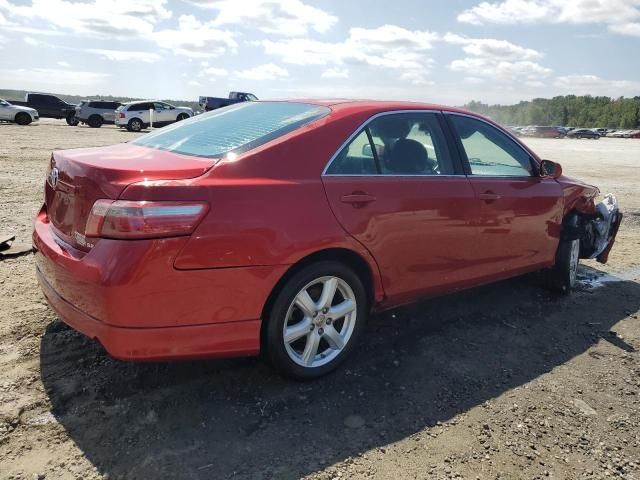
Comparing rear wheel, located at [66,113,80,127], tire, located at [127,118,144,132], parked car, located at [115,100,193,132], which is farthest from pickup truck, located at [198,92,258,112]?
rear wheel, located at [66,113,80,127]

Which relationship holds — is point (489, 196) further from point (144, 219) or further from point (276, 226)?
point (144, 219)

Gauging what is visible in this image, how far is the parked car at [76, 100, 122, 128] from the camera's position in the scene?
106 ft

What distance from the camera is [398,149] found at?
3.56 metres

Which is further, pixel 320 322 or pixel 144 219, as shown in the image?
pixel 320 322

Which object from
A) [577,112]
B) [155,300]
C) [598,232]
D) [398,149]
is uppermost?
[577,112]

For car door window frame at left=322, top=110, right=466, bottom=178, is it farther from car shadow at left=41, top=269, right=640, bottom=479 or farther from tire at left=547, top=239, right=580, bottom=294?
tire at left=547, top=239, right=580, bottom=294

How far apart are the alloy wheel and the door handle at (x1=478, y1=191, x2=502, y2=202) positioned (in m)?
1.32

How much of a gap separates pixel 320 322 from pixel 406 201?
93cm

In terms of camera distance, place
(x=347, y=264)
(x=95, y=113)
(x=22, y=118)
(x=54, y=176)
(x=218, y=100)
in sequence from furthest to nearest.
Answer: (x=218, y=100)
(x=95, y=113)
(x=22, y=118)
(x=347, y=264)
(x=54, y=176)

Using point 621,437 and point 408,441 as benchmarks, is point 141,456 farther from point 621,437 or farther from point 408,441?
point 621,437

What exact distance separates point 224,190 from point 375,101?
1577 mm

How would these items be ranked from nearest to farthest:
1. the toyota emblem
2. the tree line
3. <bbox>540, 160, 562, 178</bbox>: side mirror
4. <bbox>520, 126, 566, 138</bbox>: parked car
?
the toyota emblem → <bbox>540, 160, 562, 178</bbox>: side mirror → <bbox>520, 126, 566, 138</bbox>: parked car → the tree line

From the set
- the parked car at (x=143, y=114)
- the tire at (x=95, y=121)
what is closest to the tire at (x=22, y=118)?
the tire at (x=95, y=121)

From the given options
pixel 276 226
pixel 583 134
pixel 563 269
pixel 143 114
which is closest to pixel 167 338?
pixel 276 226
